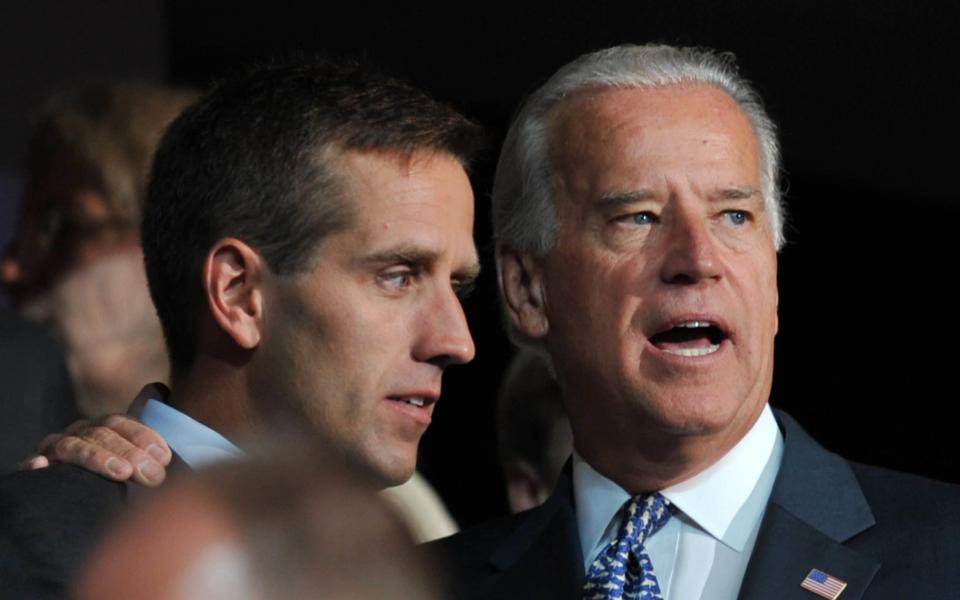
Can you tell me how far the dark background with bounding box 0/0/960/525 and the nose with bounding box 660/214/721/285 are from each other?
186cm

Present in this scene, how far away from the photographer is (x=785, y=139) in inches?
186

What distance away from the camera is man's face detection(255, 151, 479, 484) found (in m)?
2.56

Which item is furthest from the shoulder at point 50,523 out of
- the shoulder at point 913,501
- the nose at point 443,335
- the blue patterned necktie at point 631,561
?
the shoulder at point 913,501

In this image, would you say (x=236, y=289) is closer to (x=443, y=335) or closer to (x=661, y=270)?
(x=443, y=335)

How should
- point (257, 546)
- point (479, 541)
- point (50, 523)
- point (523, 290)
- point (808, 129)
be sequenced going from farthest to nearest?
point (808, 129)
point (523, 290)
point (479, 541)
point (50, 523)
point (257, 546)

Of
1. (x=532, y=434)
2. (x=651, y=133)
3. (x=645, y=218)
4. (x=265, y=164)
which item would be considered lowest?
(x=532, y=434)

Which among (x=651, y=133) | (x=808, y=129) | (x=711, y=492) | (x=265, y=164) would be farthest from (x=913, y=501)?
(x=808, y=129)

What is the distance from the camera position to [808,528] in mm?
2688

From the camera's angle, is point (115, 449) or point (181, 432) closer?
point (115, 449)

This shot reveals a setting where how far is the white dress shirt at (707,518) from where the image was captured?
2705mm

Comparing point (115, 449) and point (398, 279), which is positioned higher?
point (398, 279)

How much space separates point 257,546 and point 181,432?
4.25ft

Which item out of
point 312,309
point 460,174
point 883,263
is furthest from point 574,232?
point 883,263

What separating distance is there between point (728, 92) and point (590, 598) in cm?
85
